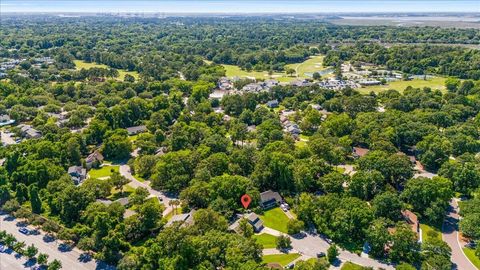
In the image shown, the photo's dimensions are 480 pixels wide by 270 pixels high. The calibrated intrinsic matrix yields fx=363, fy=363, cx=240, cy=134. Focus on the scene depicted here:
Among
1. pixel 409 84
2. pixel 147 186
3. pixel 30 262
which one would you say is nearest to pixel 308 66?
pixel 409 84

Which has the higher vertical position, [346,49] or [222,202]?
[346,49]

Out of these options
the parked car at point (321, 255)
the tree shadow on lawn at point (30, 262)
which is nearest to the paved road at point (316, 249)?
the parked car at point (321, 255)

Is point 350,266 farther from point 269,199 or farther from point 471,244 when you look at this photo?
point 471,244

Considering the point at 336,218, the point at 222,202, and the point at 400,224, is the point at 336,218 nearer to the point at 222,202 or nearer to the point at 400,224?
the point at 400,224

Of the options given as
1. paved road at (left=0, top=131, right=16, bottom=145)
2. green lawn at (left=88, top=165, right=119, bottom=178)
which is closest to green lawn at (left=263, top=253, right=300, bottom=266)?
green lawn at (left=88, top=165, right=119, bottom=178)

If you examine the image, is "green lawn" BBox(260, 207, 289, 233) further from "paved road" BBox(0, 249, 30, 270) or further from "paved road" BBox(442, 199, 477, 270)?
"paved road" BBox(0, 249, 30, 270)

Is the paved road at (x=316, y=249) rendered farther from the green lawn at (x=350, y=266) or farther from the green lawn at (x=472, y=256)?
the green lawn at (x=472, y=256)

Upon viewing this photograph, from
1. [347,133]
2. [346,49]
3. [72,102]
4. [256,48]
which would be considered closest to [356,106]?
[347,133]
